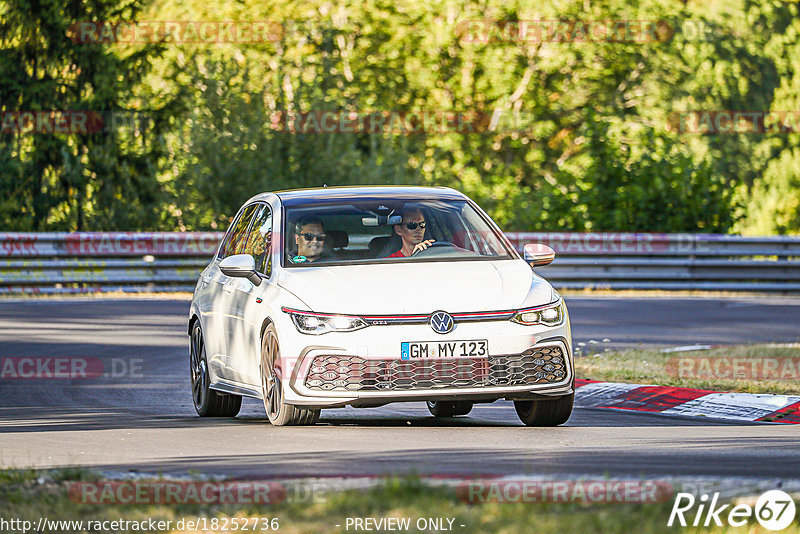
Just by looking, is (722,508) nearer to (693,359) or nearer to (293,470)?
(293,470)

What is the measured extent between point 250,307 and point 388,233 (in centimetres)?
105

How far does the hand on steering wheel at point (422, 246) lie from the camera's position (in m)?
10.4

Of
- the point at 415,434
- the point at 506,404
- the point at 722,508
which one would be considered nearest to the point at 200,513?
the point at 722,508

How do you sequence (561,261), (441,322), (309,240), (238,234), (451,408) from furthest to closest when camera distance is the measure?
(561,261)
(238,234)
(451,408)
(309,240)
(441,322)

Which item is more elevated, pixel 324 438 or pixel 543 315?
pixel 543 315

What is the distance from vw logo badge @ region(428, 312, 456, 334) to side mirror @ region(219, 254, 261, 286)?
1.54 m

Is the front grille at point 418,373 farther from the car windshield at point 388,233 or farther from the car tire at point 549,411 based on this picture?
the car windshield at point 388,233

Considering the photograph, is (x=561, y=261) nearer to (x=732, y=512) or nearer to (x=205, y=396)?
(x=205, y=396)

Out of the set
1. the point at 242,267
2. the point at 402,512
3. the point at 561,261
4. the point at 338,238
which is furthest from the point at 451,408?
the point at 561,261

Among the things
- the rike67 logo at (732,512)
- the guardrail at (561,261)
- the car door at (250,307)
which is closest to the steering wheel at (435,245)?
the car door at (250,307)

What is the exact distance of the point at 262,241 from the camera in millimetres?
10836

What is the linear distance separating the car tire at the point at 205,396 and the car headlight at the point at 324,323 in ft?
6.26

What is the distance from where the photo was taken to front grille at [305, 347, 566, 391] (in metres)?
9.31

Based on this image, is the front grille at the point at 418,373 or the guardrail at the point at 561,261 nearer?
Answer: the front grille at the point at 418,373
